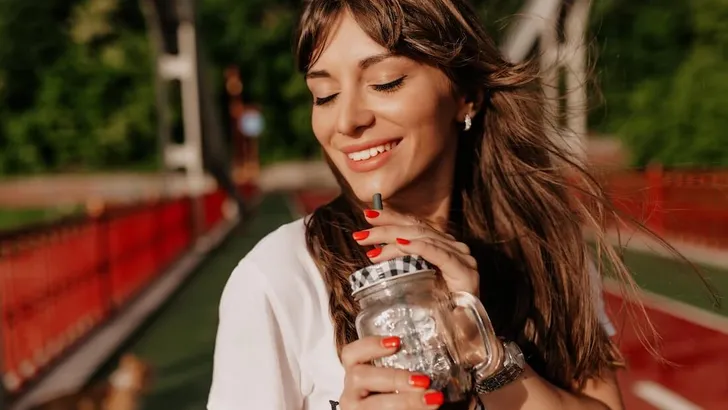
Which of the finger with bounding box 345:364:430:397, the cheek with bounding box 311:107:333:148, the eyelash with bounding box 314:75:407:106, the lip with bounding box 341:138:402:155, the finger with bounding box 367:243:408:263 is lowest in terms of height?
the finger with bounding box 345:364:430:397

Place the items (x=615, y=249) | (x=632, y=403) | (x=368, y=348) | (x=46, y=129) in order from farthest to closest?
(x=46, y=129), (x=632, y=403), (x=615, y=249), (x=368, y=348)

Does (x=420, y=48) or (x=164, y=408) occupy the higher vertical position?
(x=420, y=48)

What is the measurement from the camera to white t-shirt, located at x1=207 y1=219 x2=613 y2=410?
1.29 meters

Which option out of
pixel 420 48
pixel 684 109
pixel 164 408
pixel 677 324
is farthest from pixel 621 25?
pixel 420 48

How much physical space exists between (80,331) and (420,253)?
643 centimetres

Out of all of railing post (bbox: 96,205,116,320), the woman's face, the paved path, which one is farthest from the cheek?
railing post (bbox: 96,205,116,320)

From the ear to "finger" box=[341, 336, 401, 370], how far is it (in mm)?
670

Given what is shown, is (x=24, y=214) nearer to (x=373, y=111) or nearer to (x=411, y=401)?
(x=373, y=111)

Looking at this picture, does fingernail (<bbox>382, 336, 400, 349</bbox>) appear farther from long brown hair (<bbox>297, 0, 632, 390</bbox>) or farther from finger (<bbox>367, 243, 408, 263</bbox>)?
long brown hair (<bbox>297, 0, 632, 390</bbox>)

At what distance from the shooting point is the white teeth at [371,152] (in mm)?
1437

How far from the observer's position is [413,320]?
3.69 ft

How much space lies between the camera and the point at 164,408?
205 inches

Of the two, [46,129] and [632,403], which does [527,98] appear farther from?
[46,129]

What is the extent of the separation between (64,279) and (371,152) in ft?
18.5
